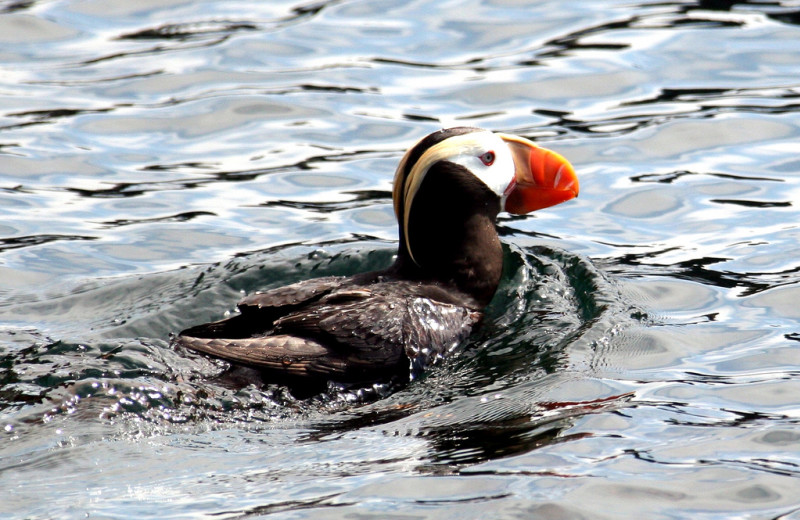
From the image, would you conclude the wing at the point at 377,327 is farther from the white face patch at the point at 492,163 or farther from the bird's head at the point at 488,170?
the white face patch at the point at 492,163

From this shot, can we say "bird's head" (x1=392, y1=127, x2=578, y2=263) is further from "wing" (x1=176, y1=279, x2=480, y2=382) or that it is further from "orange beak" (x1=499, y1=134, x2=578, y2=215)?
"wing" (x1=176, y1=279, x2=480, y2=382)

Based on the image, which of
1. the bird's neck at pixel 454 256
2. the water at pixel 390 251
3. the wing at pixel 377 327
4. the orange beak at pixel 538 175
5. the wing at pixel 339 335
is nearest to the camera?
the water at pixel 390 251

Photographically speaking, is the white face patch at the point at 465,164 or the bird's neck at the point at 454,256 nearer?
the white face patch at the point at 465,164

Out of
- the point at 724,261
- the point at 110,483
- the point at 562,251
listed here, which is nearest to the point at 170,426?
the point at 110,483

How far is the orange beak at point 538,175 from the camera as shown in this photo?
6398 mm

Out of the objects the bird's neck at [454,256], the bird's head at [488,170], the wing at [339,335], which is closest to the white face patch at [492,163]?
the bird's head at [488,170]

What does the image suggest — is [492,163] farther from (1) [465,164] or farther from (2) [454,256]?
(2) [454,256]

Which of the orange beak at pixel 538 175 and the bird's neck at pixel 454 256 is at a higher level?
the orange beak at pixel 538 175

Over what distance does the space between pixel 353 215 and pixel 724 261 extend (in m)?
2.65

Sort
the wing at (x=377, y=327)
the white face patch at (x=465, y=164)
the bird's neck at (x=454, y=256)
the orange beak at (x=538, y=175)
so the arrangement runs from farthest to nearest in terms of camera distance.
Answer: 1. the orange beak at (x=538, y=175)
2. the bird's neck at (x=454, y=256)
3. the white face patch at (x=465, y=164)
4. the wing at (x=377, y=327)

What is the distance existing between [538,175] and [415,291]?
1.00 meters

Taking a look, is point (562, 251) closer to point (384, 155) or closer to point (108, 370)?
point (384, 155)

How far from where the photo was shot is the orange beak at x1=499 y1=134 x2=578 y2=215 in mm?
6398

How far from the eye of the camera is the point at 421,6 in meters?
12.5
